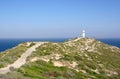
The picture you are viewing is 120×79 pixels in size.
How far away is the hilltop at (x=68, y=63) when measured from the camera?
150ft

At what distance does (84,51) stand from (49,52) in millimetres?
20483

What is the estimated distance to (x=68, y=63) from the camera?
63.2m

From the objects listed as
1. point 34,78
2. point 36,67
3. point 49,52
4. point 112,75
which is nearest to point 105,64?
point 112,75

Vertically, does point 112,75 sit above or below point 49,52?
below

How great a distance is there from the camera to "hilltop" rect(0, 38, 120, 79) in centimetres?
4569

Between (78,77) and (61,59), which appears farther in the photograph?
(61,59)

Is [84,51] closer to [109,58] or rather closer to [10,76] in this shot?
[109,58]

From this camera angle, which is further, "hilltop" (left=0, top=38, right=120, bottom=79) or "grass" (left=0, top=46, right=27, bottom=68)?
"grass" (left=0, top=46, right=27, bottom=68)

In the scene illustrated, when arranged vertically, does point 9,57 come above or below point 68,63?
above

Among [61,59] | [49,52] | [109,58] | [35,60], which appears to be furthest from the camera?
[109,58]

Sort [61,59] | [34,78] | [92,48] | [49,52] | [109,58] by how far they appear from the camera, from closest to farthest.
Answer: [34,78] < [61,59] < [49,52] < [109,58] < [92,48]

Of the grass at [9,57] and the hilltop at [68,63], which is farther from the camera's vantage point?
the grass at [9,57]

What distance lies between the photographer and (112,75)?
2616 inches

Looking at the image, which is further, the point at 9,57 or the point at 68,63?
the point at 68,63
